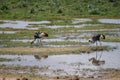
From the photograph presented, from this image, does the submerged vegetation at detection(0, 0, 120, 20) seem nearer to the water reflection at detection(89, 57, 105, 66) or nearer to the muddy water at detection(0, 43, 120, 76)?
the muddy water at detection(0, 43, 120, 76)

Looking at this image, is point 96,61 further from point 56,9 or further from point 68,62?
point 56,9

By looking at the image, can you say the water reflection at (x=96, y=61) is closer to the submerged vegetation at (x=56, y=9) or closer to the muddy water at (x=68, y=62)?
the muddy water at (x=68, y=62)

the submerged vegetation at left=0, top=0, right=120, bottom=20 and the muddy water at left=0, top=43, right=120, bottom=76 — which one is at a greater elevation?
the muddy water at left=0, top=43, right=120, bottom=76

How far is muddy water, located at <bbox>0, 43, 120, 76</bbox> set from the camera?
2091 cm

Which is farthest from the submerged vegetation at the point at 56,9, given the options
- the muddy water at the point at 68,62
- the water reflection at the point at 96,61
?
the water reflection at the point at 96,61

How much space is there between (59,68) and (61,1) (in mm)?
43181

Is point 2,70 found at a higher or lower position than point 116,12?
higher

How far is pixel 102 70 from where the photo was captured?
21.0 metres

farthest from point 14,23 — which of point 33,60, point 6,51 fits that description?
point 33,60

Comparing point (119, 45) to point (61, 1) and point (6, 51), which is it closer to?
point (6, 51)

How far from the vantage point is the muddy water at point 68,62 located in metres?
20.9

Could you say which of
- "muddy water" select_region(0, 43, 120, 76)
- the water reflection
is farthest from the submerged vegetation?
the water reflection

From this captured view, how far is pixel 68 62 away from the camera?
2341 centimetres

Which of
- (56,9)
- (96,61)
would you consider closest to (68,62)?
(96,61)
